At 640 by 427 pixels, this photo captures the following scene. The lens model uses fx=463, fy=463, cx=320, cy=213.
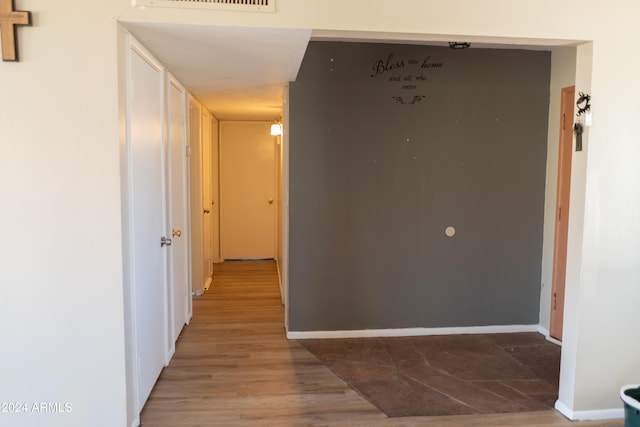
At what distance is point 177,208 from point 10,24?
1783 mm

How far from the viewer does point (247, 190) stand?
6.93m

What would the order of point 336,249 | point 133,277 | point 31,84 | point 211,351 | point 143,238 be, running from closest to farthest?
1. point 31,84
2. point 133,277
3. point 143,238
4. point 211,351
5. point 336,249

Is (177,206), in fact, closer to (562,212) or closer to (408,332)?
(408,332)

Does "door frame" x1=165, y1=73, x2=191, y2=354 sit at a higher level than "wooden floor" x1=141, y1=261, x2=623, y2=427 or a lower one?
higher

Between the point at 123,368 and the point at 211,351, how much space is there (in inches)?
51.7

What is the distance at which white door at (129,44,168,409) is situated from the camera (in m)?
2.37

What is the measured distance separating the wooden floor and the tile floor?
11cm

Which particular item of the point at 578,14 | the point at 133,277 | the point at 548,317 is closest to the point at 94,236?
the point at 133,277

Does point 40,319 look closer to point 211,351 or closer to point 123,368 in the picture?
point 123,368

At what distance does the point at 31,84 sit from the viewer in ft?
6.64

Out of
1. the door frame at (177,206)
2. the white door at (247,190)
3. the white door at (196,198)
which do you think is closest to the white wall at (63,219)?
the door frame at (177,206)

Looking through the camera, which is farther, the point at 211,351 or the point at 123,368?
the point at 211,351

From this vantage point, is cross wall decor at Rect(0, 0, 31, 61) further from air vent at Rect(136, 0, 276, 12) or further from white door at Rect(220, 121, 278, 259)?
white door at Rect(220, 121, 278, 259)

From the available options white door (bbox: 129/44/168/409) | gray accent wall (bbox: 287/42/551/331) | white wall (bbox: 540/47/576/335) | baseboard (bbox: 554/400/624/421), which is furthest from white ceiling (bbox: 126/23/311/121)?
baseboard (bbox: 554/400/624/421)
